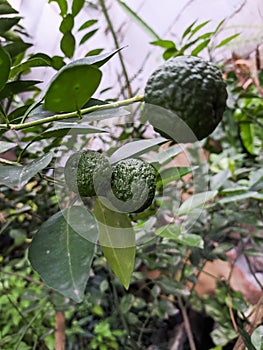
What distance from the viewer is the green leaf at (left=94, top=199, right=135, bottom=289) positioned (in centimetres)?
38

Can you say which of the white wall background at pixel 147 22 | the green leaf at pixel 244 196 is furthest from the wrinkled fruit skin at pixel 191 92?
the white wall background at pixel 147 22

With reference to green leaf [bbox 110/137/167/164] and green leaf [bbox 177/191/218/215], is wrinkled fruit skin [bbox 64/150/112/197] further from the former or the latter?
green leaf [bbox 177/191/218/215]

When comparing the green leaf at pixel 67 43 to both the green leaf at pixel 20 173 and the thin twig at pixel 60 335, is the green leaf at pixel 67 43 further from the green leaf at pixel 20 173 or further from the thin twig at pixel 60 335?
the thin twig at pixel 60 335

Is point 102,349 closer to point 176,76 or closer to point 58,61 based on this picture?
point 58,61

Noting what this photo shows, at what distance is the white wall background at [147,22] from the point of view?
1743mm

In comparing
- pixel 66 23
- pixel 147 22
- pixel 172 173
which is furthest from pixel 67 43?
pixel 147 22

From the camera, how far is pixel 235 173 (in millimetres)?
1104

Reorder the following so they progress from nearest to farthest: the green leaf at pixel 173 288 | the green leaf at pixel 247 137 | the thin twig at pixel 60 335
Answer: the thin twig at pixel 60 335 < the green leaf at pixel 173 288 < the green leaf at pixel 247 137

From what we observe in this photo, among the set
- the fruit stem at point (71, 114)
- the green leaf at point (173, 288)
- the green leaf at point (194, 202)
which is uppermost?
the fruit stem at point (71, 114)

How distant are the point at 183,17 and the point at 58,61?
1.37m

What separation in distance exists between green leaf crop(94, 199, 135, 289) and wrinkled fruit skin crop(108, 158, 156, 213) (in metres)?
0.03

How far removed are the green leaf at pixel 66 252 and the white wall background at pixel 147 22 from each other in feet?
4.52

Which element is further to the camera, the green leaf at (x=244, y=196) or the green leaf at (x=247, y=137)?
the green leaf at (x=247, y=137)

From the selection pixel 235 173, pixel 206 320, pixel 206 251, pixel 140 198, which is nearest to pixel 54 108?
pixel 140 198
